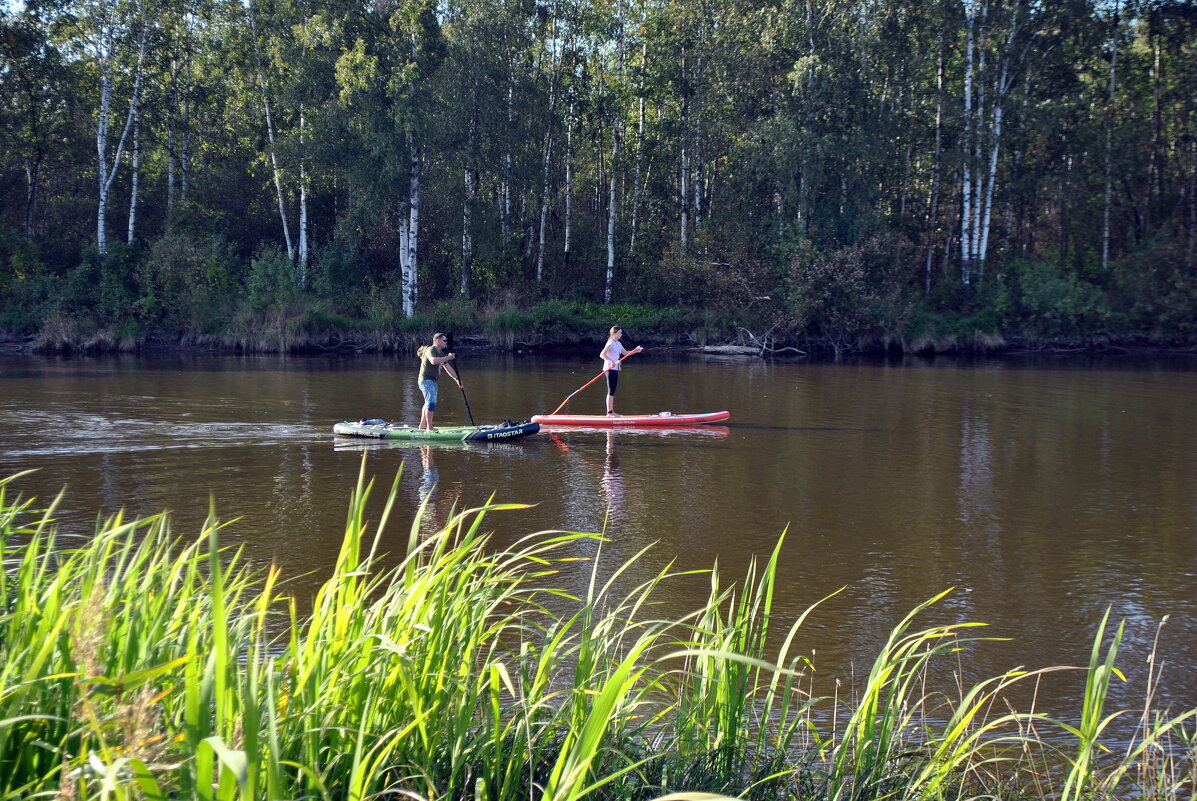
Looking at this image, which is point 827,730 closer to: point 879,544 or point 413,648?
point 413,648

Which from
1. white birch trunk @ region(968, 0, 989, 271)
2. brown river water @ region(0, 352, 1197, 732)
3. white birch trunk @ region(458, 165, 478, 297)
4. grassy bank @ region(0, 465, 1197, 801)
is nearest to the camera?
grassy bank @ region(0, 465, 1197, 801)

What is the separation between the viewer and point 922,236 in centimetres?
3831

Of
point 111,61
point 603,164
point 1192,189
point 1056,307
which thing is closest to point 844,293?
point 1056,307

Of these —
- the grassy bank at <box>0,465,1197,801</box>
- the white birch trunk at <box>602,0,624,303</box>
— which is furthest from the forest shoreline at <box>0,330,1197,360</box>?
the grassy bank at <box>0,465,1197,801</box>

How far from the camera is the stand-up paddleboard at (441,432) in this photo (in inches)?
587

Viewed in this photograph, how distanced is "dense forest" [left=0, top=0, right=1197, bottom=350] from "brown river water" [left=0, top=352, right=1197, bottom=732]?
10.6 m

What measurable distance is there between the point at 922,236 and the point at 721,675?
1455 inches

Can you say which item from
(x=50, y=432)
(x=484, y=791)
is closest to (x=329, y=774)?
(x=484, y=791)

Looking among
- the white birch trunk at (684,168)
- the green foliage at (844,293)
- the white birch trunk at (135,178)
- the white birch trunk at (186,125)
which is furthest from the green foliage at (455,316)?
the white birch trunk at (186,125)

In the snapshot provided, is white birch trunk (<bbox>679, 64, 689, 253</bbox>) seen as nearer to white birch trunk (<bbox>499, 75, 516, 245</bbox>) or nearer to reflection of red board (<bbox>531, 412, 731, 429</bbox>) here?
white birch trunk (<bbox>499, 75, 516, 245</bbox>)

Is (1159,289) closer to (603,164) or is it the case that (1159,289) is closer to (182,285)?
(603,164)

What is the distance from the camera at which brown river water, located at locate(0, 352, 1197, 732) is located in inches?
301

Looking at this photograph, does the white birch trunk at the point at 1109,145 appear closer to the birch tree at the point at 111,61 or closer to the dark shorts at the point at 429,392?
the dark shorts at the point at 429,392

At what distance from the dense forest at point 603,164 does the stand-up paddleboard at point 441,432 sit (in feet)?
58.5
